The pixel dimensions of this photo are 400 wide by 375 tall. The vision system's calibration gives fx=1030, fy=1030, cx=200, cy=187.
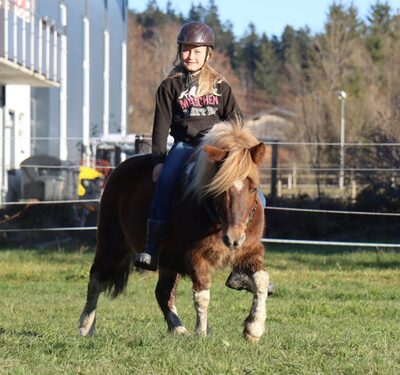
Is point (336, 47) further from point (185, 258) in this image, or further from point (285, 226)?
point (185, 258)

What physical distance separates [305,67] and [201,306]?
84.3 meters

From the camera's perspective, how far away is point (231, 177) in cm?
715

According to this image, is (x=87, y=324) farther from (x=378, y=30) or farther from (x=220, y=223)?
(x=378, y=30)

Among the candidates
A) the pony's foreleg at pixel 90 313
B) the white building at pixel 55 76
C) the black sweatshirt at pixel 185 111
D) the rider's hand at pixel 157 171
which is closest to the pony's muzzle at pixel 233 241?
the rider's hand at pixel 157 171

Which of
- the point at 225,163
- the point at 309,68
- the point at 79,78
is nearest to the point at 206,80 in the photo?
the point at 225,163

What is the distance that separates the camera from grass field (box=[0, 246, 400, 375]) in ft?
20.1

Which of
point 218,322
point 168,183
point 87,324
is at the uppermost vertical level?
point 168,183

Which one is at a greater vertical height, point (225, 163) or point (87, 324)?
point (225, 163)

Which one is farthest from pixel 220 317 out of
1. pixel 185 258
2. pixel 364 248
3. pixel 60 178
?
pixel 60 178

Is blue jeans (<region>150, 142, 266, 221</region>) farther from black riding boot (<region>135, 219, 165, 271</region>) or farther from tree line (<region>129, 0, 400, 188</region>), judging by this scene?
tree line (<region>129, 0, 400, 188</region>)

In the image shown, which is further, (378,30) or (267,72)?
(267,72)

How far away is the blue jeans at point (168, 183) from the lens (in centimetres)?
782

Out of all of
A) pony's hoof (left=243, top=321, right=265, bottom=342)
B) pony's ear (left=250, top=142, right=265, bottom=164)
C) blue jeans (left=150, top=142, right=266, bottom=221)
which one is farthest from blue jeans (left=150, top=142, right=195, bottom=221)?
pony's hoof (left=243, top=321, right=265, bottom=342)

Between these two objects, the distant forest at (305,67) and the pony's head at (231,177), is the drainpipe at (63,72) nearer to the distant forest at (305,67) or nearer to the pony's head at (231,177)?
the distant forest at (305,67)
